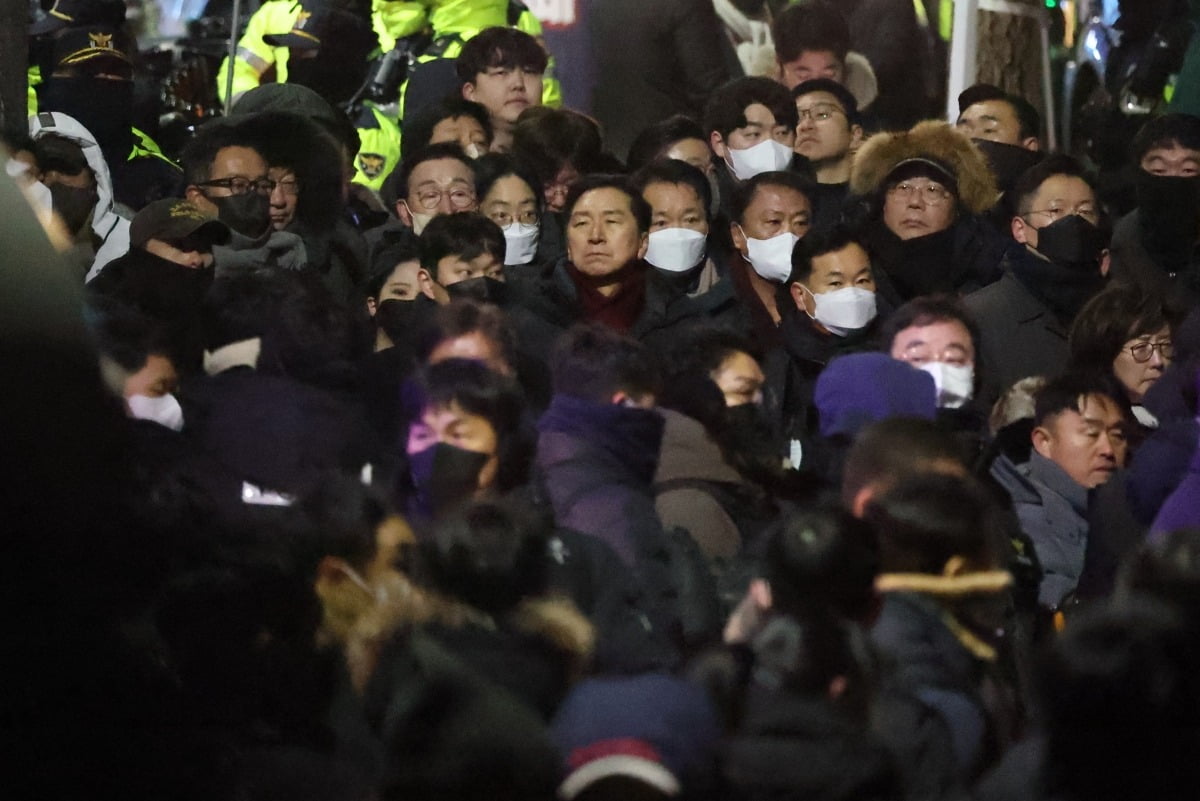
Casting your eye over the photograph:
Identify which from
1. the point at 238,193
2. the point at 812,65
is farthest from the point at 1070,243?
the point at 238,193

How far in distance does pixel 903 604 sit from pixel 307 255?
11.1ft

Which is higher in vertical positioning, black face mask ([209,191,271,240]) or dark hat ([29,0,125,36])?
dark hat ([29,0,125,36])

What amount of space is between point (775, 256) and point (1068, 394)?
137 cm

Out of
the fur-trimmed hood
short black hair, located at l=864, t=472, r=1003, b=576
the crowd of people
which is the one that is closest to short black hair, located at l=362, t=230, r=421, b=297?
the crowd of people

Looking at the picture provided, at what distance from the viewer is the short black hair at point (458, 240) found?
18.7ft

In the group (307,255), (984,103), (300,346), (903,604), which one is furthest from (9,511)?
(984,103)

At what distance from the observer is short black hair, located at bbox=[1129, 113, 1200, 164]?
686 centimetres

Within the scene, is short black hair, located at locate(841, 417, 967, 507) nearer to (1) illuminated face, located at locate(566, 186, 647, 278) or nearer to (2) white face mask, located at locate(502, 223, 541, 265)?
(1) illuminated face, located at locate(566, 186, 647, 278)

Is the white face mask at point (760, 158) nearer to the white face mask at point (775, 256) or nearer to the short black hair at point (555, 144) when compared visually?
the short black hair at point (555, 144)

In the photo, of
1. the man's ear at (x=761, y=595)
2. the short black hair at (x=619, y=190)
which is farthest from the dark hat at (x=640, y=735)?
the short black hair at (x=619, y=190)

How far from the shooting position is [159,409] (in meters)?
4.27

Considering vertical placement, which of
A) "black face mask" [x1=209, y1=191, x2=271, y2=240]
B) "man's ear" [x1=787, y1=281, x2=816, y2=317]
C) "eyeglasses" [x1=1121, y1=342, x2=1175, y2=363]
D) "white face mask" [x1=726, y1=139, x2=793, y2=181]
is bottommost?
"eyeglasses" [x1=1121, y1=342, x2=1175, y2=363]

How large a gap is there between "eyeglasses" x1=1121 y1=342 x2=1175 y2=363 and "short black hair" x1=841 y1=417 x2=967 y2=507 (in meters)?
1.84

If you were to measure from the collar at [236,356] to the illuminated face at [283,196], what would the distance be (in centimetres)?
190
